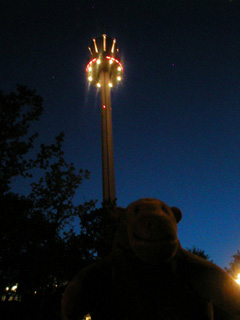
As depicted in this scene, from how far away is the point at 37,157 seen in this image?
23.1 ft

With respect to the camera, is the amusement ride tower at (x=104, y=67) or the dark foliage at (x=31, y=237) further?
the amusement ride tower at (x=104, y=67)

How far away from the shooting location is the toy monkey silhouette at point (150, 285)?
1.93 metres

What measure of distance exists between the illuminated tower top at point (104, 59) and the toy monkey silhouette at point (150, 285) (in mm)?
32434

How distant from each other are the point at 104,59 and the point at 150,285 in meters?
32.7

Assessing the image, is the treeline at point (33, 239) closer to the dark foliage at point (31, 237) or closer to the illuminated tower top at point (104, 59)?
the dark foliage at point (31, 237)

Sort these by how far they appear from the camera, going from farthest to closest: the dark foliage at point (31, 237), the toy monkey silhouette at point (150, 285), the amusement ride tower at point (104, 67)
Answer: the amusement ride tower at point (104, 67) < the dark foliage at point (31, 237) < the toy monkey silhouette at point (150, 285)

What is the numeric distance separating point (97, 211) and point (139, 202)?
7.96 meters

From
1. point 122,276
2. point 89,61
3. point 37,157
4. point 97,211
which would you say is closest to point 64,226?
point 97,211

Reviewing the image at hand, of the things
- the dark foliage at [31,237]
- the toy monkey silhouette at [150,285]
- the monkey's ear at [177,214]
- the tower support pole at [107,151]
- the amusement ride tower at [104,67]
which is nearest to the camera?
the toy monkey silhouette at [150,285]

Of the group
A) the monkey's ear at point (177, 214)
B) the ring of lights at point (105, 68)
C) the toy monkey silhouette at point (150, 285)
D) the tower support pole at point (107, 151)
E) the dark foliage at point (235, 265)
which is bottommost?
the toy monkey silhouette at point (150, 285)

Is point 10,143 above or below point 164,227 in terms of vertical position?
above

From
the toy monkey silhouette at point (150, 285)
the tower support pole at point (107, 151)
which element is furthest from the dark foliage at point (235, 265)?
the toy monkey silhouette at point (150, 285)

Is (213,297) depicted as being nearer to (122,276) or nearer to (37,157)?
(122,276)

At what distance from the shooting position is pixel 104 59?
31.6 metres
